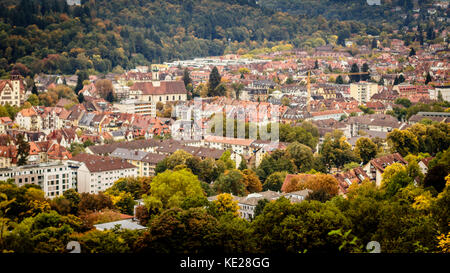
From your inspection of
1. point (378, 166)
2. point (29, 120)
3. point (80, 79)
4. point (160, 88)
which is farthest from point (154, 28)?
point (378, 166)

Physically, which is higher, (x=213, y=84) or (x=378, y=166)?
(x=213, y=84)

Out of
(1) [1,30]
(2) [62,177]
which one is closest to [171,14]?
(1) [1,30]

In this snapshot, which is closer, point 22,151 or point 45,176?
point 45,176

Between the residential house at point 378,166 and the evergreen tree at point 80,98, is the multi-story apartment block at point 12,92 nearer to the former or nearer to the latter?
the evergreen tree at point 80,98

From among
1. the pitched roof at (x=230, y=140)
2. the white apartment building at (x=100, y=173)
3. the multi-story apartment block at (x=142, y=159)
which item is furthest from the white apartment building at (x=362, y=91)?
the white apartment building at (x=100, y=173)

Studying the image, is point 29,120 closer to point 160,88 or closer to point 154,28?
point 160,88

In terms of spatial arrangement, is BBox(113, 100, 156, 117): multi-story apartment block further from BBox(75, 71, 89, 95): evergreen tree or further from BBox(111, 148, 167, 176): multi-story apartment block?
BBox(111, 148, 167, 176): multi-story apartment block

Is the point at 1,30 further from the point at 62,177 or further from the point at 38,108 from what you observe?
the point at 62,177

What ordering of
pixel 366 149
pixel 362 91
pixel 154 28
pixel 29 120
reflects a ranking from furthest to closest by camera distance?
pixel 154 28
pixel 362 91
pixel 29 120
pixel 366 149

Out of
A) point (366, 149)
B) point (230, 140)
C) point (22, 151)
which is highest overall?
point (230, 140)
